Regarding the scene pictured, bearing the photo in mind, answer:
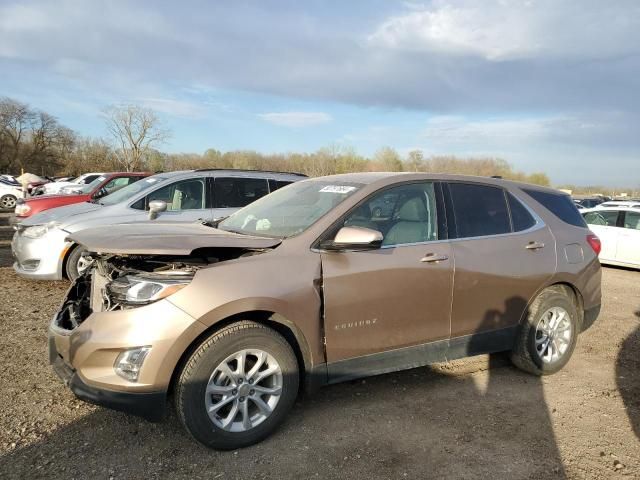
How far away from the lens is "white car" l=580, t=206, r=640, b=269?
11.0 m

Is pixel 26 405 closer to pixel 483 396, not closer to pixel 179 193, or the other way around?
pixel 483 396

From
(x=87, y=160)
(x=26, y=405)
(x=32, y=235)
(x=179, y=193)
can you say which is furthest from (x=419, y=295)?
(x=87, y=160)

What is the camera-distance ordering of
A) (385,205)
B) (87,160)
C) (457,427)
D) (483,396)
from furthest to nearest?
(87,160)
(483,396)
(385,205)
(457,427)

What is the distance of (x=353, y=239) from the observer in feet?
10.7

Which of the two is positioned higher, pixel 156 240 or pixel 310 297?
pixel 156 240

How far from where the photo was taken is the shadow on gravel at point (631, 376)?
3867mm

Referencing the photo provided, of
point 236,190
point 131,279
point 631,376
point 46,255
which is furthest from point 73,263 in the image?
Answer: point 631,376

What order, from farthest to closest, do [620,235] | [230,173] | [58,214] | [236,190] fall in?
[620,235]
[230,173]
[236,190]
[58,214]

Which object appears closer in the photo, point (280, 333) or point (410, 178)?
point (280, 333)

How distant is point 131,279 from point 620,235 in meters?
11.5

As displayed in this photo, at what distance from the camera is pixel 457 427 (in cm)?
352

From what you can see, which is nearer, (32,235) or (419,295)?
(419,295)

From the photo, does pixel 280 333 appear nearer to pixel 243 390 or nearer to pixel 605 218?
pixel 243 390

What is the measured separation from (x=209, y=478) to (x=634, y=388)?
3700 mm
